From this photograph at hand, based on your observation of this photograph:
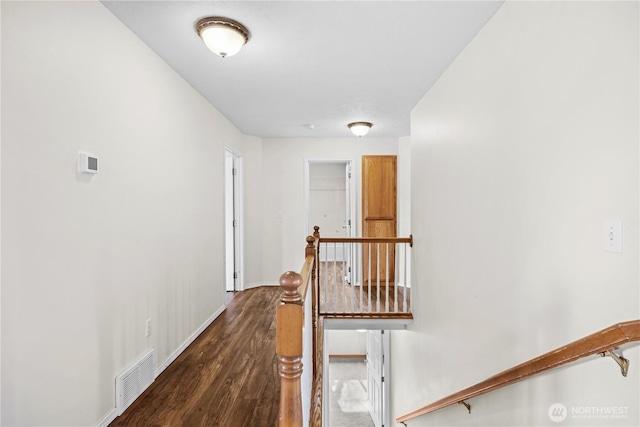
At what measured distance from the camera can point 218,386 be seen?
234 centimetres

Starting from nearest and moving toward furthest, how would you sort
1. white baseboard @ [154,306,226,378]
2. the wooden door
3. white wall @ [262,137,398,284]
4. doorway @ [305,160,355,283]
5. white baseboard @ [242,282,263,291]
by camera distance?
white baseboard @ [154,306,226,378] < white baseboard @ [242,282,263,291] < the wooden door < white wall @ [262,137,398,284] < doorway @ [305,160,355,283]

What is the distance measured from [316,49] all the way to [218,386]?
8.21 ft

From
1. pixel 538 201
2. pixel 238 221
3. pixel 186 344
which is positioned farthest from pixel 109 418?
pixel 238 221

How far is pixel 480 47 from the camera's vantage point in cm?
212

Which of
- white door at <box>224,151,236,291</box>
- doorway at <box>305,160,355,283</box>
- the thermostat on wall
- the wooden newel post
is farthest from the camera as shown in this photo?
doorway at <box>305,160,355,283</box>

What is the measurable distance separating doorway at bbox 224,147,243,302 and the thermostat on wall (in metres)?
3.14

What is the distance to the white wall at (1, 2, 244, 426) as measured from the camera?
1.36 m

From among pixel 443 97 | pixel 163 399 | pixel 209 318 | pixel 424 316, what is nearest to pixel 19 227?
pixel 163 399

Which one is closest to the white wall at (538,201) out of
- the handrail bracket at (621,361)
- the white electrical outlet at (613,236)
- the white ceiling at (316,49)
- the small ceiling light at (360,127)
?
the white electrical outlet at (613,236)

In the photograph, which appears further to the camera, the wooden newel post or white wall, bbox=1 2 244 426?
white wall, bbox=1 2 244 426

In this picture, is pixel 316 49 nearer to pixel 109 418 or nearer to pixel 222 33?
pixel 222 33

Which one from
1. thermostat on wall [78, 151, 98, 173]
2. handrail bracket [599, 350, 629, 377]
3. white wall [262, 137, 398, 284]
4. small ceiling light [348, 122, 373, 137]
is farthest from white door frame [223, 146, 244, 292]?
handrail bracket [599, 350, 629, 377]

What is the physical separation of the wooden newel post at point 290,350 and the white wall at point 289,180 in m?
4.39

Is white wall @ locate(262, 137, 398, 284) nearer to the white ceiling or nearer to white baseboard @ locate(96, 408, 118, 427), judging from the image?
the white ceiling
